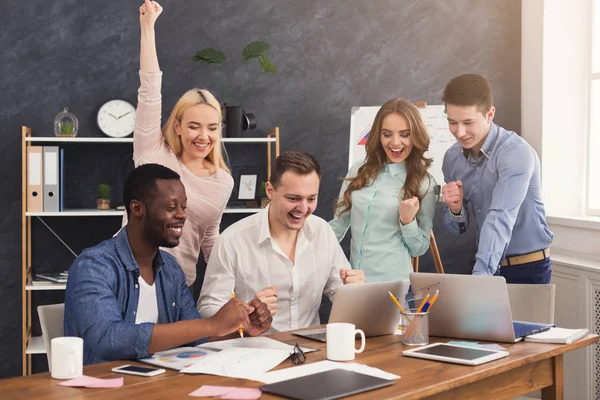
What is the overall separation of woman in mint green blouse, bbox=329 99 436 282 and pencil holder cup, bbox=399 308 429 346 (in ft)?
2.80

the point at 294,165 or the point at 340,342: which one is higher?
the point at 294,165

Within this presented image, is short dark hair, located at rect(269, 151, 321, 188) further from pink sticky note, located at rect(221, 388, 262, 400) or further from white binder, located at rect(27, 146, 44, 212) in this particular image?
white binder, located at rect(27, 146, 44, 212)

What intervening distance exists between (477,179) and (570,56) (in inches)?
70.9

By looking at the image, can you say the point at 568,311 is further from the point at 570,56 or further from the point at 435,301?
the point at 435,301

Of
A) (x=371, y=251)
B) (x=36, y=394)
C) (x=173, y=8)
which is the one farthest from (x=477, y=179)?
(x=173, y=8)

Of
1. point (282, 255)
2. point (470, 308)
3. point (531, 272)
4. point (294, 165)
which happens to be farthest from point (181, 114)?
point (531, 272)

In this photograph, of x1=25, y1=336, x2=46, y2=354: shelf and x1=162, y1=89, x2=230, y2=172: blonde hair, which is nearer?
x1=162, y1=89, x2=230, y2=172: blonde hair

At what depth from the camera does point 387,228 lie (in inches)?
121

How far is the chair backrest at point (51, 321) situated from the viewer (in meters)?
2.29

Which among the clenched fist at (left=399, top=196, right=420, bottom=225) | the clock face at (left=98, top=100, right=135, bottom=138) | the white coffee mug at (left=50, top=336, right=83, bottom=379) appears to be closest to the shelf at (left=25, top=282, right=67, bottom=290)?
the clock face at (left=98, top=100, right=135, bottom=138)

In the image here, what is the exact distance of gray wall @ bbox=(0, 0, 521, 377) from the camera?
443cm

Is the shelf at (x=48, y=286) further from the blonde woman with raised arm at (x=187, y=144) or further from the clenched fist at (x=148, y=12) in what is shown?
the clenched fist at (x=148, y=12)

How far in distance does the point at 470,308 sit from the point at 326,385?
71cm

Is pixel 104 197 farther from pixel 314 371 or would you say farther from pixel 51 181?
pixel 314 371
